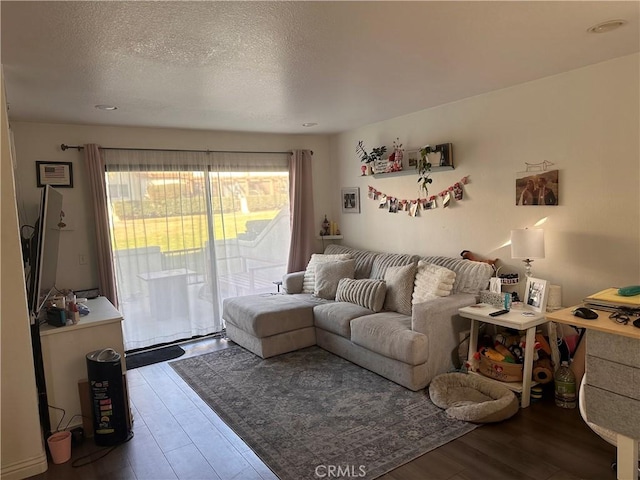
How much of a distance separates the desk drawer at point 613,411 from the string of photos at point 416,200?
7.84ft

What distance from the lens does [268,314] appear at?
4.15 m

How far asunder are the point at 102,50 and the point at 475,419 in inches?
123

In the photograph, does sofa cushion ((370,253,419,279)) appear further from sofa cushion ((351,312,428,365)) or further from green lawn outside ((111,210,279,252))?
green lawn outside ((111,210,279,252))

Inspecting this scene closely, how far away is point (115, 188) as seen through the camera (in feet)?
14.6

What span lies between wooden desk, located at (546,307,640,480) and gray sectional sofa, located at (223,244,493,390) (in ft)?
4.58

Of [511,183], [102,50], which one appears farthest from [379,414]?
[102,50]

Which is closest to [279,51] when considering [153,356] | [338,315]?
[338,315]

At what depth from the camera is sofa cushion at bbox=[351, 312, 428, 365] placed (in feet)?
10.8

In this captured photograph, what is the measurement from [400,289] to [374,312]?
0.32 m

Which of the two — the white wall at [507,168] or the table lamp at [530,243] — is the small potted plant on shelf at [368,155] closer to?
the white wall at [507,168]

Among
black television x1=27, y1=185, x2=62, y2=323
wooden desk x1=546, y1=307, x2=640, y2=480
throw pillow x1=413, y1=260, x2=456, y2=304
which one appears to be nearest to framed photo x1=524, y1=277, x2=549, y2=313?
throw pillow x1=413, y1=260, x2=456, y2=304

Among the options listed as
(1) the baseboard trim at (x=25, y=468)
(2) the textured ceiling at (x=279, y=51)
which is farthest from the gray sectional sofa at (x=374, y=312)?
(1) the baseboard trim at (x=25, y=468)

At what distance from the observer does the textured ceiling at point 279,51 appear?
1979 millimetres

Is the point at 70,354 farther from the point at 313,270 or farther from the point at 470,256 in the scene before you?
the point at 470,256
